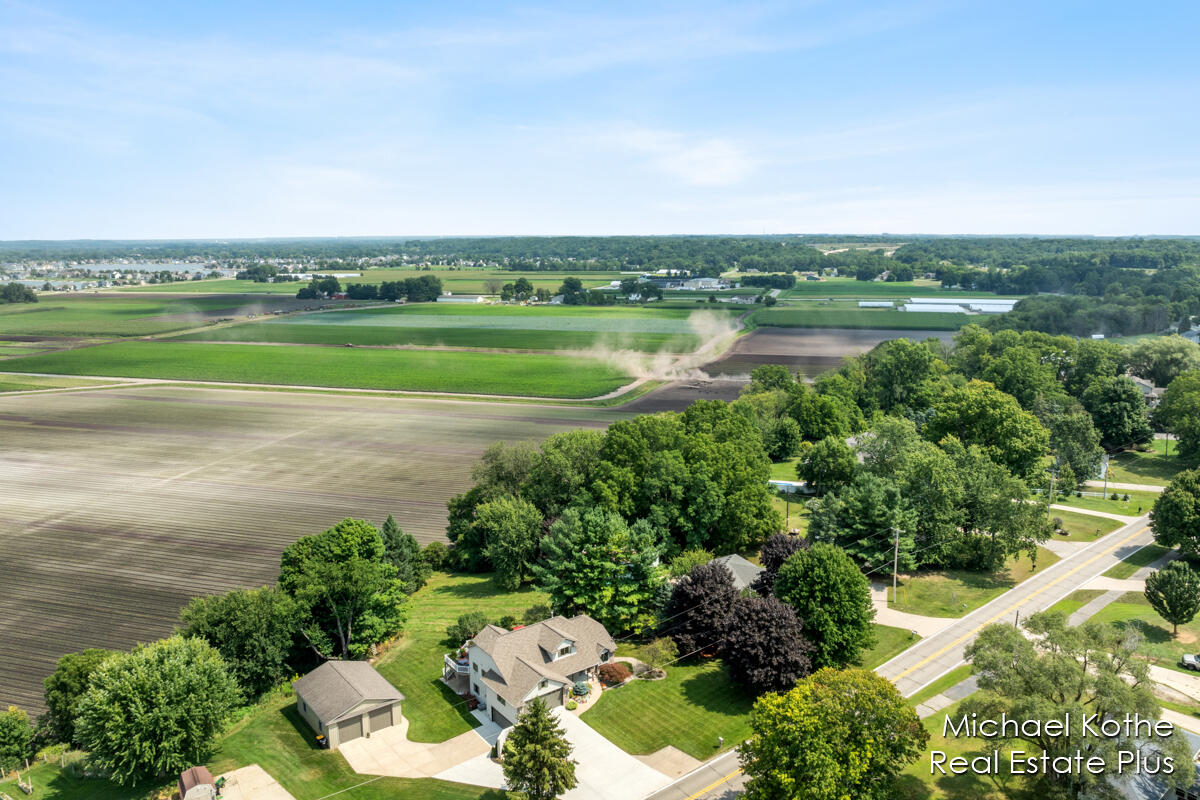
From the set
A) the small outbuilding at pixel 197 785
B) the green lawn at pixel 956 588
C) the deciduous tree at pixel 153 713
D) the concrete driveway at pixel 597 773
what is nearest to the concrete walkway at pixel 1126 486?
the green lawn at pixel 956 588

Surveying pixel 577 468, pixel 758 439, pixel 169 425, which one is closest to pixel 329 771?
pixel 577 468

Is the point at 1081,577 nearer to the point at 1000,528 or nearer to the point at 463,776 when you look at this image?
the point at 1000,528

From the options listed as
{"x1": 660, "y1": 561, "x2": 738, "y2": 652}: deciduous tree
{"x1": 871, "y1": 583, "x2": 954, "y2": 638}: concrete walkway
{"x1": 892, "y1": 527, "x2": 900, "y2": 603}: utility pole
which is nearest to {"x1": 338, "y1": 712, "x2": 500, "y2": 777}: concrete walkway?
{"x1": 660, "y1": 561, "x2": 738, "y2": 652}: deciduous tree

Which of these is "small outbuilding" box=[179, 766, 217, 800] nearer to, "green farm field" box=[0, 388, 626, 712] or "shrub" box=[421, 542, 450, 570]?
"green farm field" box=[0, 388, 626, 712]

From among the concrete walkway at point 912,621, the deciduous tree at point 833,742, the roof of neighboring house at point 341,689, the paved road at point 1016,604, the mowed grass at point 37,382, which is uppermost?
the mowed grass at point 37,382

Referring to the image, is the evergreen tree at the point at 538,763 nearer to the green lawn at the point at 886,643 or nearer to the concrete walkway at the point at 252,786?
the concrete walkway at the point at 252,786
